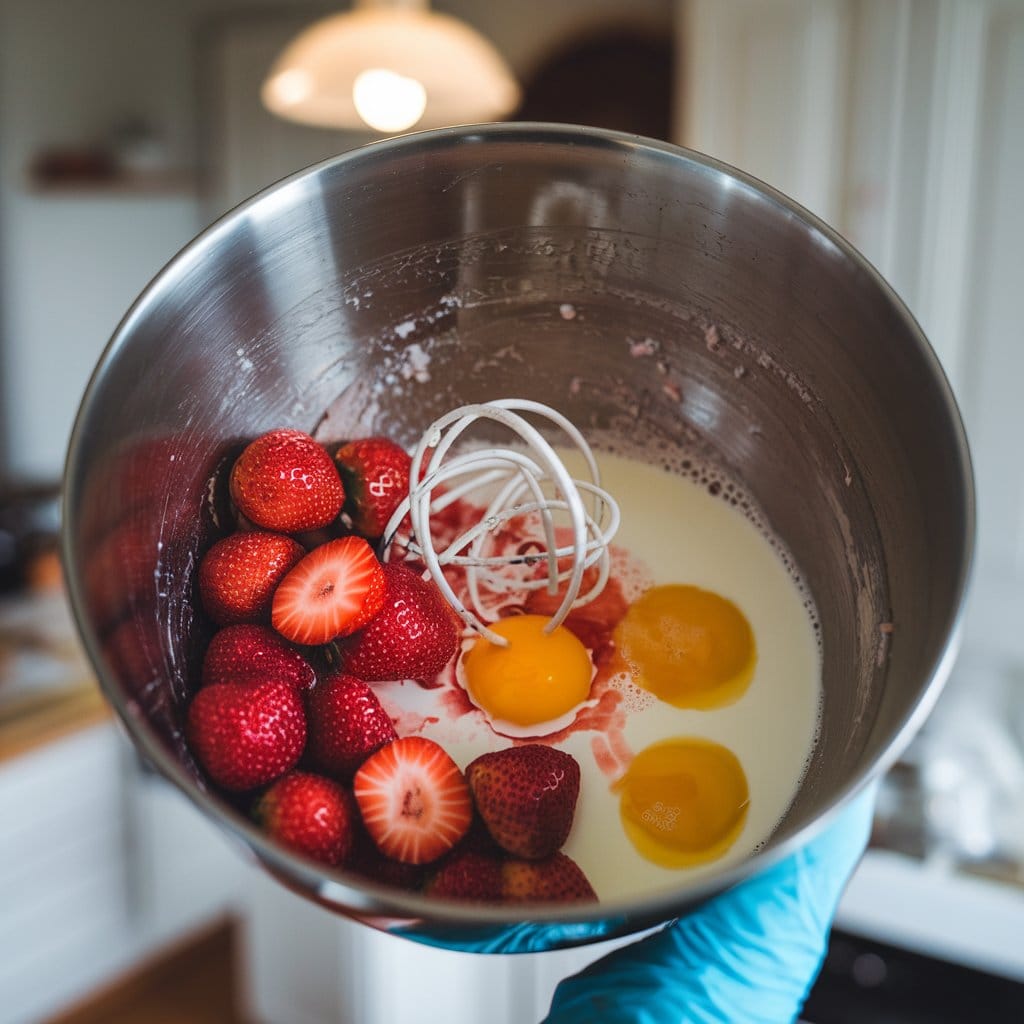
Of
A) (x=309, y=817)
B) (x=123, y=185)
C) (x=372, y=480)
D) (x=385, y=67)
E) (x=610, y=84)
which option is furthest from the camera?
(x=123, y=185)

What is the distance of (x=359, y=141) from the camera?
245cm

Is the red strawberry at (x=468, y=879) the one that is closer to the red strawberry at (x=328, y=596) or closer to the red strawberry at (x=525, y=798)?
the red strawberry at (x=525, y=798)

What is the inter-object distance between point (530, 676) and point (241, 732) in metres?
0.14

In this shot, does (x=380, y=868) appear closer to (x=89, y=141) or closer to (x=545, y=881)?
(x=545, y=881)

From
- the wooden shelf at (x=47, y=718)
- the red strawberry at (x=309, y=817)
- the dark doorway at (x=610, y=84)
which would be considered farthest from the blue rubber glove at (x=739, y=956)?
the dark doorway at (x=610, y=84)

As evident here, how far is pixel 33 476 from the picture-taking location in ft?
8.15

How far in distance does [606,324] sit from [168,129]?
96.6 inches

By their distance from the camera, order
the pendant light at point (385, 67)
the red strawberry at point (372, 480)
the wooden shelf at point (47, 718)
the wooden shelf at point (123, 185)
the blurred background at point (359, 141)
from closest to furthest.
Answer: the red strawberry at point (372, 480), the pendant light at point (385, 67), the blurred background at point (359, 141), the wooden shelf at point (47, 718), the wooden shelf at point (123, 185)

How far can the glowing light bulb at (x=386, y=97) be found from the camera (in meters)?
1.10

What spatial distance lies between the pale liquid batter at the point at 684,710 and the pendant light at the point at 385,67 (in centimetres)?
71

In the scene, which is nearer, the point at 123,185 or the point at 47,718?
the point at 47,718

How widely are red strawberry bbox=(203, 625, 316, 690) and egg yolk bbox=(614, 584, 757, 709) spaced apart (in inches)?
6.3

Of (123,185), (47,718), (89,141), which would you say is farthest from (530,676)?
(89,141)

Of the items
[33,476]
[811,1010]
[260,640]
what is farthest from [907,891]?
[33,476]
